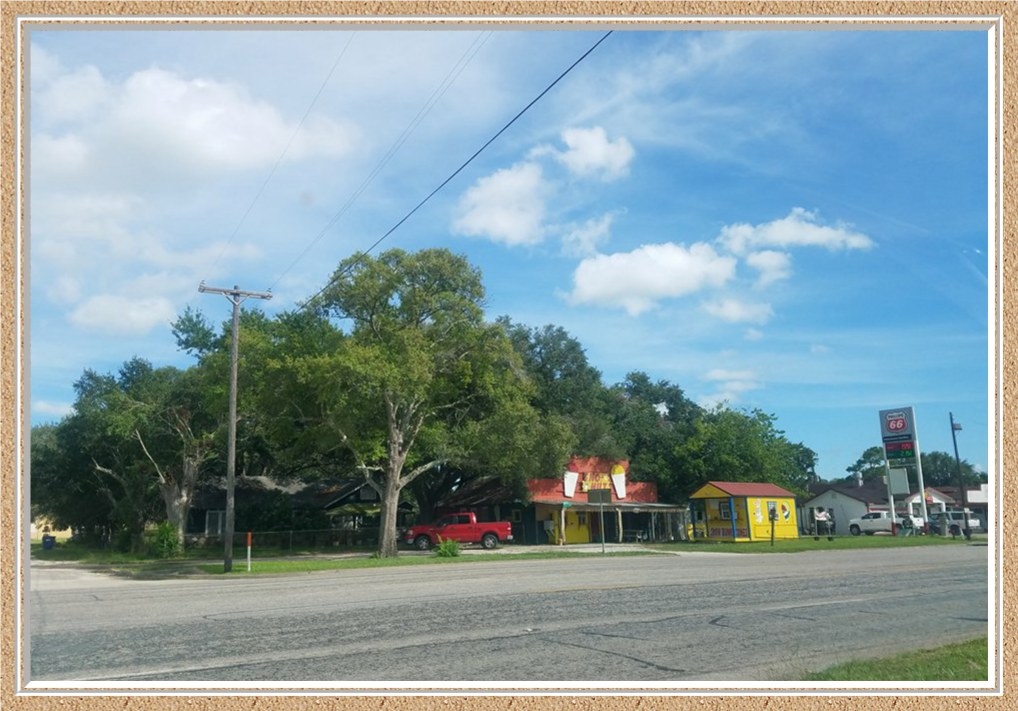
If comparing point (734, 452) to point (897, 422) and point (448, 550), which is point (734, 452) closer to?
point (448, 550)

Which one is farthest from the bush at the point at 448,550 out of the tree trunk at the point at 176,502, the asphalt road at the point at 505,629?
the tree trunk at the point at 176,502

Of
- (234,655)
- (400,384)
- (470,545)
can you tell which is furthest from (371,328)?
(234,655)

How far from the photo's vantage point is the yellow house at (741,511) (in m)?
48.3

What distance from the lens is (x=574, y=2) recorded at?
6531 mm

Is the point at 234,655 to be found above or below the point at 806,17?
below

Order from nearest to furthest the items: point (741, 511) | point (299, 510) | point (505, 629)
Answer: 1. point (505, 629)
2. point (741, 511)
3. point (299, 510)

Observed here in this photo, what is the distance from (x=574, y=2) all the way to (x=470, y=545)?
39.0 meters

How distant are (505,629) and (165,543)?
110ft

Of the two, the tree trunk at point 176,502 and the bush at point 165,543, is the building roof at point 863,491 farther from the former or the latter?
the bush at point 165,543

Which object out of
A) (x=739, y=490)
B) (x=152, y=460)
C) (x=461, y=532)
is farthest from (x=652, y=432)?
(x=152, y=460)

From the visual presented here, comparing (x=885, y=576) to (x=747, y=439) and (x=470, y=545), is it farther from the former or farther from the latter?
(x=747, y=439)

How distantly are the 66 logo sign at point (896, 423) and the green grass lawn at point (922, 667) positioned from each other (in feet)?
8.69

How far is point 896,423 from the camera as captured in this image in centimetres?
1253

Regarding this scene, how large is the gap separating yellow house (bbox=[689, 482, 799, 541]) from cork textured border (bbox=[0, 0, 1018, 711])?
43263 millimetres
